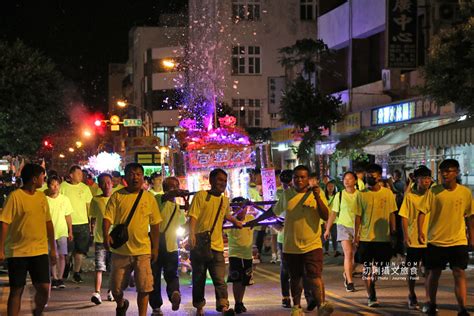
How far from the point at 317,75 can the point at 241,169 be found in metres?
17.9

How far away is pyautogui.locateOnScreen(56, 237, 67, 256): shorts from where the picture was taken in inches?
500

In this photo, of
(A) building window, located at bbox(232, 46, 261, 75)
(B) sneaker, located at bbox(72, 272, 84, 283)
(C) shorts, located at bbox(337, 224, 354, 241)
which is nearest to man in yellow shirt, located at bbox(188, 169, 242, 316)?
(C) shorts, located at bbox(337, 224, 354, 241)

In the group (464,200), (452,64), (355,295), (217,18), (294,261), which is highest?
(217,18)

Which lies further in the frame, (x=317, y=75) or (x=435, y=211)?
(x=317, y=75)

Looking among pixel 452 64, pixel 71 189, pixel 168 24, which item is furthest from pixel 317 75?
pixel 168 24

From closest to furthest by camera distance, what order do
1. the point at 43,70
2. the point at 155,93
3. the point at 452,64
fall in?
the point at 452,64 → the point at 43,70 → the point at 155,93

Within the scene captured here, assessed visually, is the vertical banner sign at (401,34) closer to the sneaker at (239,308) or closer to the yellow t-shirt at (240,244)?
the yellow t-shirt at (240,244)

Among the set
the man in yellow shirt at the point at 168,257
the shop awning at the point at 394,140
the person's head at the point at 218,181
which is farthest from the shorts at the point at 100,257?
the shop awning at the point at 394,140

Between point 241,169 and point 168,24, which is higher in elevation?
point 168,24

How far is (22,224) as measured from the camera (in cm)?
828

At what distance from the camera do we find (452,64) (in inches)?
630

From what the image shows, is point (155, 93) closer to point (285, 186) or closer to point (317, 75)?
point (317, 75)

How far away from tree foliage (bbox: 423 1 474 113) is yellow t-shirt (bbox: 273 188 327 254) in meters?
7.66

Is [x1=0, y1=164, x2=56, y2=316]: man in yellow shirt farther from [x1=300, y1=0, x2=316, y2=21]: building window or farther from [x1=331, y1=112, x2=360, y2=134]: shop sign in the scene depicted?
[x1=300, y1=0, x2=316, y2=21]: building window
